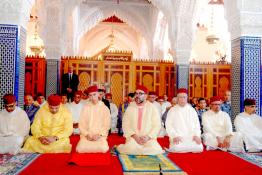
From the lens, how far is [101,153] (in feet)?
11.8

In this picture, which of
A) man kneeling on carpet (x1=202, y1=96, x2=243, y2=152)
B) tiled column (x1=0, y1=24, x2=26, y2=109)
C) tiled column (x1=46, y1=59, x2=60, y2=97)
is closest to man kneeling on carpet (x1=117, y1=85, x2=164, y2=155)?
man kneeling on carpet (x1=202, y1=96, x2=243, y2=152)

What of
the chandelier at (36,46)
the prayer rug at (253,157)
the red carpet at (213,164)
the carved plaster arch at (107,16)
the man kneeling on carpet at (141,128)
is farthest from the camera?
the carved plaster arch at (107,16)

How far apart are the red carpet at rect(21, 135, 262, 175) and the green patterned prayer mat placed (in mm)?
70

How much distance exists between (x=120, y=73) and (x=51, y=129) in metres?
4.63

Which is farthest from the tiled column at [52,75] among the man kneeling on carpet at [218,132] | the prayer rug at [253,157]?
the prayer rug at [253,157]

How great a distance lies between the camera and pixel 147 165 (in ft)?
10.1

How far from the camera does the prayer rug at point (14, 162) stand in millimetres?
2846

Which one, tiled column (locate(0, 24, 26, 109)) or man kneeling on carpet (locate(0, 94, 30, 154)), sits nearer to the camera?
man kneeling on carpet (locate(0, 94, 30, 154))

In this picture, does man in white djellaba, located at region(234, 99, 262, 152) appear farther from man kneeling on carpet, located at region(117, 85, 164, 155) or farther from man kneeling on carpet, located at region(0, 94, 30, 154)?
man kneeling on carpet, located at region(0, 94, 30, 154)

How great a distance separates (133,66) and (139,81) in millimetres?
420

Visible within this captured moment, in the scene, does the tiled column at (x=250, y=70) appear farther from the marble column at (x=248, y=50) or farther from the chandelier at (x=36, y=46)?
the chandelier at (x=36, y=46)

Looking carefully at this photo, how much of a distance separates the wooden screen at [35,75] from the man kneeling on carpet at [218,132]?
4.79 meters

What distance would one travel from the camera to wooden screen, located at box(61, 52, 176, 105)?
26.8ft

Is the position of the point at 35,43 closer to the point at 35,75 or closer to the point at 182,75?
the point at 35,75
